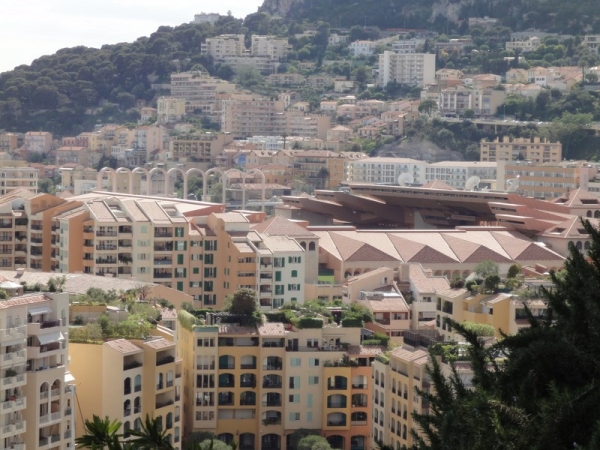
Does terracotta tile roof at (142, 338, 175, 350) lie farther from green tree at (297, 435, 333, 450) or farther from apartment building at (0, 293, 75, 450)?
green tree at (297, 435, 333, 450)

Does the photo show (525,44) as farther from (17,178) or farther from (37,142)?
(17,178)

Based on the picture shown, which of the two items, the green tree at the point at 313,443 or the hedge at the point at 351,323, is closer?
the green tree at the point at 313,443

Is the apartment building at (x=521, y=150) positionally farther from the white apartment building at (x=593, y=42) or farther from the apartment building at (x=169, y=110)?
the apartment building at (x=169, y=110)

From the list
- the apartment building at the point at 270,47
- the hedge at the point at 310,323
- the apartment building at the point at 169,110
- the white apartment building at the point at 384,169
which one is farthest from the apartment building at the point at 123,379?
the apartment building at the point at 270,47

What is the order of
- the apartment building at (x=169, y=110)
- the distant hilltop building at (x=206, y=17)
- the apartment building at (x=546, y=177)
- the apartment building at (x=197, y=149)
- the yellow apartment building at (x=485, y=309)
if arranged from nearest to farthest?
the yellow apartment building at (x=485, y=309)
the apartment building at (x=546, y=177)
the apartment building at (x=197, y=149)
the apartment building at (x=169, y=110)
the distant hilltop building at (x=206, y=17)

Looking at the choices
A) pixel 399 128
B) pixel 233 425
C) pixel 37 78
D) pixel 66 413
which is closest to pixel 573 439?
pixel 66 413

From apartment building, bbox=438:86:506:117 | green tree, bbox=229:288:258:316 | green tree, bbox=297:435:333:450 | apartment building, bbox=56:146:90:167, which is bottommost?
green tree, bbox=297:435:333:450

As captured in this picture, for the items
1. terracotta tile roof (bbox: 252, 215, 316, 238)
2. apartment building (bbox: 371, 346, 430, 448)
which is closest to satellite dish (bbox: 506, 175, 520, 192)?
terracotta tile roof (bbox: 252, 215, 316, 238)
